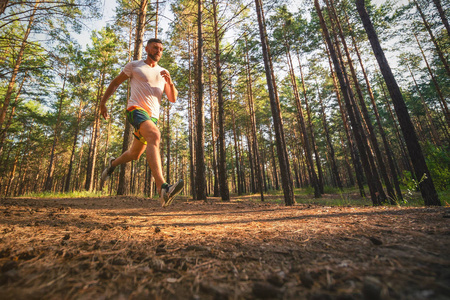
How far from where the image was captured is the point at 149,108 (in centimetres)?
263

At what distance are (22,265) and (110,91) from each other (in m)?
2.58

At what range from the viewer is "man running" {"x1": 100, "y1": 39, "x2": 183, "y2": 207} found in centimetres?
241

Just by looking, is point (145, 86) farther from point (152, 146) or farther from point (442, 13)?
point (442, 13)

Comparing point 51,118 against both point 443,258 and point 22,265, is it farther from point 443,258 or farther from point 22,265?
point 443,258

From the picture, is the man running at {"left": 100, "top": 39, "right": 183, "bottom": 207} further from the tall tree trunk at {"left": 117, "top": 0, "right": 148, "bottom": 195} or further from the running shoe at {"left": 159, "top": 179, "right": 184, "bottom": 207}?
the tall tree trunk at {"left": 117, "top": 0, "right": 148, "bottom": 195}

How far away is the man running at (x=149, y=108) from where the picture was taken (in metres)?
2.41

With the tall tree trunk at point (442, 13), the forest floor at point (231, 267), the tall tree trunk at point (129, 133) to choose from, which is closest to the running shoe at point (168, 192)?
the forest floor at point (231, 267)

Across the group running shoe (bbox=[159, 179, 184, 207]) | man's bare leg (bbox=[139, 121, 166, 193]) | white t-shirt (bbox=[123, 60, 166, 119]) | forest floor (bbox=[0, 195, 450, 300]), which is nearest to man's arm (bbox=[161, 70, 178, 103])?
white t-shirt (bbox=[123, 60, 166, 119])

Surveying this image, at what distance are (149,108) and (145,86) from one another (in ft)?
1.17

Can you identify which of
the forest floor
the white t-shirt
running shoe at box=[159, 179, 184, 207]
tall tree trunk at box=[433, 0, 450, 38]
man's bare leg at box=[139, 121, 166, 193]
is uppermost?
tall tree trunk at box=[433, 0, 450, 38]

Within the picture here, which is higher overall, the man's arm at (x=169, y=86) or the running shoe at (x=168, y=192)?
the man's arm at (x=169, y=86)

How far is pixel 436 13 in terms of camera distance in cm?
1271

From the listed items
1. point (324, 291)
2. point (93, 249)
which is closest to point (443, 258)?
point (324, 291)

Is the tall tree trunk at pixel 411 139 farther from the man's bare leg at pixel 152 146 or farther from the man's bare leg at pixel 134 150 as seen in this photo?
the man's bare leg at pixel 134 150
